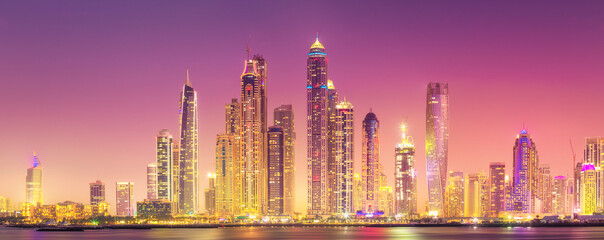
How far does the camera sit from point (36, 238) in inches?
7510

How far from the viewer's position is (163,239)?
177500 mm

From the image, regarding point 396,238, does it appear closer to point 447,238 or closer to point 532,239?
point 447,238

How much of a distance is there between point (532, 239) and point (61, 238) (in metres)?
98.9

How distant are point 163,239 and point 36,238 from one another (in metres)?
32.6

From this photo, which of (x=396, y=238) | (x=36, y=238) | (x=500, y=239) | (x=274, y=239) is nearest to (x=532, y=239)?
(x=500, y=239)

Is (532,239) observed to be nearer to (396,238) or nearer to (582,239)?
(582,239)

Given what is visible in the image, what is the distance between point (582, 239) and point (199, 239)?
75.6 metres

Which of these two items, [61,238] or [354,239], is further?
[61,238]

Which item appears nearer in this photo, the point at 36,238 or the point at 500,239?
the point at 500,239

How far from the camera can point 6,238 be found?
604 ft

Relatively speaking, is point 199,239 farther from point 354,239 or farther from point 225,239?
point 354,239

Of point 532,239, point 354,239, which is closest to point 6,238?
point 354,239

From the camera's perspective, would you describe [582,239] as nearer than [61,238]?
Yes

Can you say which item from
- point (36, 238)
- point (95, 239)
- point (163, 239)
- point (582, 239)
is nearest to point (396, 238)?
point (582, 239)
